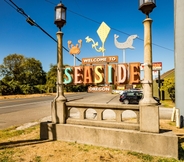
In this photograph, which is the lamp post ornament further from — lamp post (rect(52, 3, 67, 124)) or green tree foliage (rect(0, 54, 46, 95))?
green tree foliage (rect(0, 54, 46, 95))

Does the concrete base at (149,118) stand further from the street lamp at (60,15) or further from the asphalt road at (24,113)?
the street lamp at (60,15)

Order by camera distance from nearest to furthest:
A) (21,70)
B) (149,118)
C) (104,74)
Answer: (149,118)
(104,74)
(21,70)

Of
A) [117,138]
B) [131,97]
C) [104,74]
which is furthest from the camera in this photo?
[131,97]

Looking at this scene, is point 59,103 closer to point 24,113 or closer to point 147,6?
point 147,6

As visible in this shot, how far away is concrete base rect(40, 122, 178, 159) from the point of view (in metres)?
4.46

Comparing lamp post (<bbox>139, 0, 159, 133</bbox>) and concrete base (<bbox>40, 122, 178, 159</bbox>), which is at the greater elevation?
lamp post (<bbox>139, 0, 159, 133</bbox>)

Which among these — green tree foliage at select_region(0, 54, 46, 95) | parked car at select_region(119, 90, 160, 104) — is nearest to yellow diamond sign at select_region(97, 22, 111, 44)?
parked car at select_region(119, 90, 160, 104)

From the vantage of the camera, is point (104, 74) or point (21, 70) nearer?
point (104, 74)

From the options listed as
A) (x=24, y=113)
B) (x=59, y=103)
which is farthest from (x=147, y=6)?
(x=24, y=113)

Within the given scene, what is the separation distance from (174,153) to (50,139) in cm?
418

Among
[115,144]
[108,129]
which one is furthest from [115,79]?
[115,144]

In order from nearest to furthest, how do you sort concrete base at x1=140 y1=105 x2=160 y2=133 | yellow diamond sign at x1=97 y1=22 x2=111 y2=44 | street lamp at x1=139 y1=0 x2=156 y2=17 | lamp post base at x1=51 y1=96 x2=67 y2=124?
concrete base at x1=140 y1=105 x2=160 y2=133 < street lamp at x1=139 y1=0 x2=156 y2=17 < yellow diamond sign at x1=97 y1=22 x2=111 y2=44 < lamp post base at x1=51 y1=96 x2=67 y2=124

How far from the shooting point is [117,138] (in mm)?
5000

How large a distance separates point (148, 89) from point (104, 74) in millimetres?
1646
